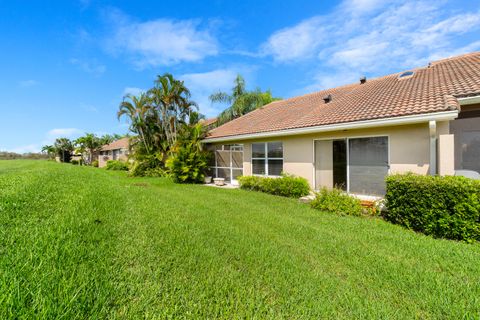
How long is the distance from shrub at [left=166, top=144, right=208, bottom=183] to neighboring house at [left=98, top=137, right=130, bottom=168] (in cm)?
2227

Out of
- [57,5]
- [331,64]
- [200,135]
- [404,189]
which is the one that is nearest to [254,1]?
[331,64]

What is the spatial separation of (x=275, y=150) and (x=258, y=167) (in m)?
1.51

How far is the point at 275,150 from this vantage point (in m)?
10.8

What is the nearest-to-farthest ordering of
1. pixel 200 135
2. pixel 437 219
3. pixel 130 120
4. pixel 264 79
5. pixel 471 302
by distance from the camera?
pixel 471 302, pixel 437 219, pixel 200 135, pixel 130 120, pixel 264 79

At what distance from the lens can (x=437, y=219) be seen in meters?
4.83

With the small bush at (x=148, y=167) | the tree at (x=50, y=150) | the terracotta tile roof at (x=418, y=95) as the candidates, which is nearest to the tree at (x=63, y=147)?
the tree at (x=50, y=150)

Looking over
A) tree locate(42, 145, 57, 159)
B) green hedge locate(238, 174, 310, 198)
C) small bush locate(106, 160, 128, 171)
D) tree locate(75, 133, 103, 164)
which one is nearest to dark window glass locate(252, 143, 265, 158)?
green hedge locate(238, 174, 310, 198)

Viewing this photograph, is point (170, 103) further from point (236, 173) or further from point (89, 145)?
point (89, 145)

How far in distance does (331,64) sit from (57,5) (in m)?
15.1

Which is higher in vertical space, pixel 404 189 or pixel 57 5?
pixel 57 5

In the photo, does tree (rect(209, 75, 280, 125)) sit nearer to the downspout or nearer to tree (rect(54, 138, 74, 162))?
the downspout

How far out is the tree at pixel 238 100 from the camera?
24562 millimetres

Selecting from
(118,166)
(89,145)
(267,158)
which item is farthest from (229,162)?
(89,145)

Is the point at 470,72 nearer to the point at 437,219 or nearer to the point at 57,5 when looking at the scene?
the point at 437,219
